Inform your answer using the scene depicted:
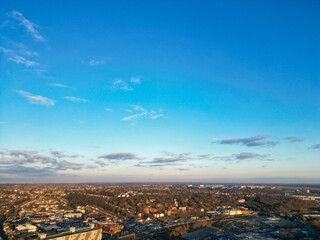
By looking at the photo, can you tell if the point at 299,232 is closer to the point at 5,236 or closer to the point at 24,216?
the point at 5,236

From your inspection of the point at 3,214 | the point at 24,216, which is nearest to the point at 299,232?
the point at 24,216

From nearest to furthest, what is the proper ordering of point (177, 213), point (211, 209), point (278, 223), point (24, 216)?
point (278, 223)
point (24, 216)
point (177, 213)
point (211, 209)

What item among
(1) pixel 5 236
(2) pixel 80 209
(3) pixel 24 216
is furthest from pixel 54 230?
(2) pixel 80 209

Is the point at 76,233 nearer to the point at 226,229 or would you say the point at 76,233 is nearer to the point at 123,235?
the point at 123,235

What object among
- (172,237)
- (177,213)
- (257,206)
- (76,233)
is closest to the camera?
(76,233)

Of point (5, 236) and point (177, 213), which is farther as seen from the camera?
point (177, 213)

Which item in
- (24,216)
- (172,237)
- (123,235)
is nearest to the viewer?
(172,237)

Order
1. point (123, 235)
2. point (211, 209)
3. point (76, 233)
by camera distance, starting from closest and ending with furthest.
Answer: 1. point (76, 233)
2. point (123, 235)
3. point (211, 209)

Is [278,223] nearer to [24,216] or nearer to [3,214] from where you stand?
[24,216]

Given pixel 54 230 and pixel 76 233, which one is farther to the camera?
pixel 54 230
